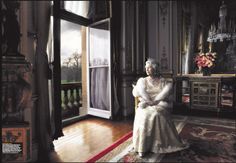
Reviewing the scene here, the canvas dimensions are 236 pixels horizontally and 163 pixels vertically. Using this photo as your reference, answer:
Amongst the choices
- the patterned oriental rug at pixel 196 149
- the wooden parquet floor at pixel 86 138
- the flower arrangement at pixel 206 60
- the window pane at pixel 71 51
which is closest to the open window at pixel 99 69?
the wooden parquet floor at pixel 86 138

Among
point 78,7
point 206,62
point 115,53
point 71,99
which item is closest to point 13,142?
point 115,53

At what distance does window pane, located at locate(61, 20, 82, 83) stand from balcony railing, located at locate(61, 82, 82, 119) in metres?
0.25

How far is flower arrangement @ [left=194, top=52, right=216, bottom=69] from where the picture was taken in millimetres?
3107

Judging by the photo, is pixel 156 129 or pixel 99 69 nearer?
pixel 156 129

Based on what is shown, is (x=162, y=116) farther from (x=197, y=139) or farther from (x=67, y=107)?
(x=67, y=107)

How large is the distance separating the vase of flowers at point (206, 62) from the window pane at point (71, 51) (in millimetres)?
2423

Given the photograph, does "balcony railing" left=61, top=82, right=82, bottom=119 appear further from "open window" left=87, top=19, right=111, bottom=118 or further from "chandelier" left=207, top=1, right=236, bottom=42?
"chandelier" left=207, top=1, right=236, bottom=42

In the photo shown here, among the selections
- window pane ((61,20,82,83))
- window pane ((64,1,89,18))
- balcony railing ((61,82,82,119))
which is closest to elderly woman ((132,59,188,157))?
window pane ((64,1,89,18))

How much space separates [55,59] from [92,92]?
4.56ft

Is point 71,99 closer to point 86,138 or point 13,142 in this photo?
point 86,138

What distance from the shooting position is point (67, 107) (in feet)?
11.1

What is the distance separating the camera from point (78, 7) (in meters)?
2.89

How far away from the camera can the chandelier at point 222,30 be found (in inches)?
120

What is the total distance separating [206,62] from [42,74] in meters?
2.70
